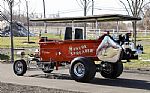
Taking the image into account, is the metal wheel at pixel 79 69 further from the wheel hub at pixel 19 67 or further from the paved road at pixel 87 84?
the wheel hub at pixel 19 67

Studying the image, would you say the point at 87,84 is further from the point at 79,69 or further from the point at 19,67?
the point at 19,67

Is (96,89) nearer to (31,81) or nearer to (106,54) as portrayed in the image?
(106,54)

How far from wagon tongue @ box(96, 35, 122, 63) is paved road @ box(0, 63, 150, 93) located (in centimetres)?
94

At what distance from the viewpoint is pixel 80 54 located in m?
15.6

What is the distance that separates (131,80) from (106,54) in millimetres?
1762

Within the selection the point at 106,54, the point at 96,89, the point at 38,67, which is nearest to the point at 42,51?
the point at 38,67

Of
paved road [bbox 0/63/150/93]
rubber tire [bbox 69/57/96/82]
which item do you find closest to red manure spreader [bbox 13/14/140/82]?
rubber tire [bbox 69/57/96/82]

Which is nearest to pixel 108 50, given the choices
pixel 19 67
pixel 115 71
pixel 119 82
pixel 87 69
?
pixel 87 69

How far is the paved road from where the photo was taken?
43.6 feet

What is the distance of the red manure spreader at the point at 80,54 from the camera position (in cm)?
1474

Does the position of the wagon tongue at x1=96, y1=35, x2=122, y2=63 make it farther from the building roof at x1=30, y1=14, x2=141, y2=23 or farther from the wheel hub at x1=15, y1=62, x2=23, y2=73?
the wheel hub at x1=15, y1=62, x2=23, y2=73

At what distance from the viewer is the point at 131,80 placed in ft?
51.6

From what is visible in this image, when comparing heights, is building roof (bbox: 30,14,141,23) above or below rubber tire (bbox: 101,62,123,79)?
above

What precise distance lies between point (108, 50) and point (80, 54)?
4.54 ft
